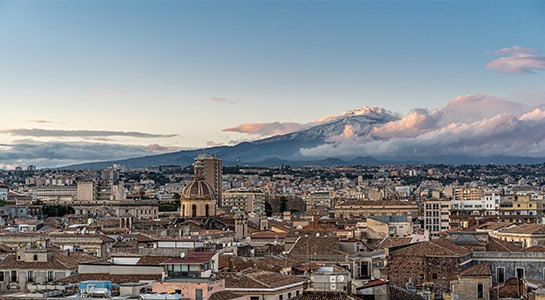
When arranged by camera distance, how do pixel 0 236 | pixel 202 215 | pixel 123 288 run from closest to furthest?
pixel 123 288 < pixel 0 236 < pixel 202 215

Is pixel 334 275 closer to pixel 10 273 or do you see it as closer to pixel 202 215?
pixel 10 273

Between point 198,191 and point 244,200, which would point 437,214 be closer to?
point 198,191

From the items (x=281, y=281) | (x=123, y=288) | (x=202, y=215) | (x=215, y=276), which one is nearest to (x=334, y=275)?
(x=281, y=281)

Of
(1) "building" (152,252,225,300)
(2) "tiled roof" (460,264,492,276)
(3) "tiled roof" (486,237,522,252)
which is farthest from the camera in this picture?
(3) "tiled roof" (486,237,522,252)

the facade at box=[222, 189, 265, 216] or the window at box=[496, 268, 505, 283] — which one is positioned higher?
the window at box=[496, 268, 505, 283]

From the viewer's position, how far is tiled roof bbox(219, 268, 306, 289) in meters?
30.1

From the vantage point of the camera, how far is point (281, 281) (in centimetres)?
3128

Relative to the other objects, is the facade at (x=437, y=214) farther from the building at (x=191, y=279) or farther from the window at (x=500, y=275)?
the building at (x=191, y=279)

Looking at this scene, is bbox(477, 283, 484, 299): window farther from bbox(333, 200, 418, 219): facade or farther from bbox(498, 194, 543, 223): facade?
bbox(333, 200, 418, 219): facade

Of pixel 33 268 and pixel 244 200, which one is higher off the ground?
pixel 33 268

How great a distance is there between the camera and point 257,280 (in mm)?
30703

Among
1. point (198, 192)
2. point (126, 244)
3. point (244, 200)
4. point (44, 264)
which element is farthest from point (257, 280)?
point (244, 200)

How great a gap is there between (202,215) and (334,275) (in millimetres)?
77315

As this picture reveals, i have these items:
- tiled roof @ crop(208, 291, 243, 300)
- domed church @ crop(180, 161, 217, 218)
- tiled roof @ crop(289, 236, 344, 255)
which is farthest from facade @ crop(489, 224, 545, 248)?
domed church @ crop(180, 161, 217, 218)
